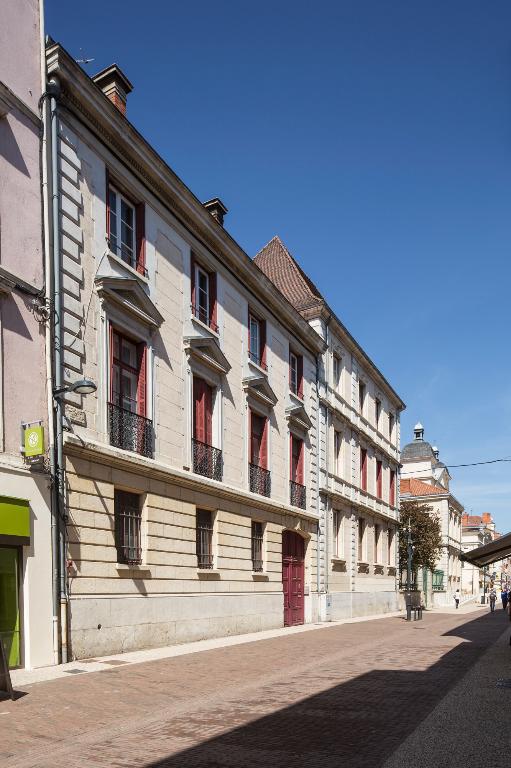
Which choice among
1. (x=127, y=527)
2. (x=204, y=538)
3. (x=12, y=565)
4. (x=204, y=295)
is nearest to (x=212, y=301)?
(x=204, y=295)

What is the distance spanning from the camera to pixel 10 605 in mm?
11773

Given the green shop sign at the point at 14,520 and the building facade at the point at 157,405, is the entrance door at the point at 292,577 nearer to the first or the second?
the building facade at the point at 157,405

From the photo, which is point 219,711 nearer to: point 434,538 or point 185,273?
point 185,273

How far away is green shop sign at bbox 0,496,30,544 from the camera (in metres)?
11.5

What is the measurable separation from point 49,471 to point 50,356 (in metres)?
2.08

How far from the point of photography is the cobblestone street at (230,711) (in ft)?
22.0

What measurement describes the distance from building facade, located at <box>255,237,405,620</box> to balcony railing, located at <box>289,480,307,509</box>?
1.75 meters

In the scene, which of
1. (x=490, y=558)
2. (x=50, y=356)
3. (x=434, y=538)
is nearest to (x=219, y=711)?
(x=50, y=356)

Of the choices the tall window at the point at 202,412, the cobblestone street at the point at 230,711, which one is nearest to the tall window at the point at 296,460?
the tall window at the point at 202,412

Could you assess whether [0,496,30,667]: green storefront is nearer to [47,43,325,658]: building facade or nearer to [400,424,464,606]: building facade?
[47,43,325,658]: building facade

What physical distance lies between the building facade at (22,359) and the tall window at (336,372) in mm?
19176

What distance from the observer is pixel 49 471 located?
12680 mm

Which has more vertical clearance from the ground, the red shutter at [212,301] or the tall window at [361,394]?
the red shutter at [212,301]

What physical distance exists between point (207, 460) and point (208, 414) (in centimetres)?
139
